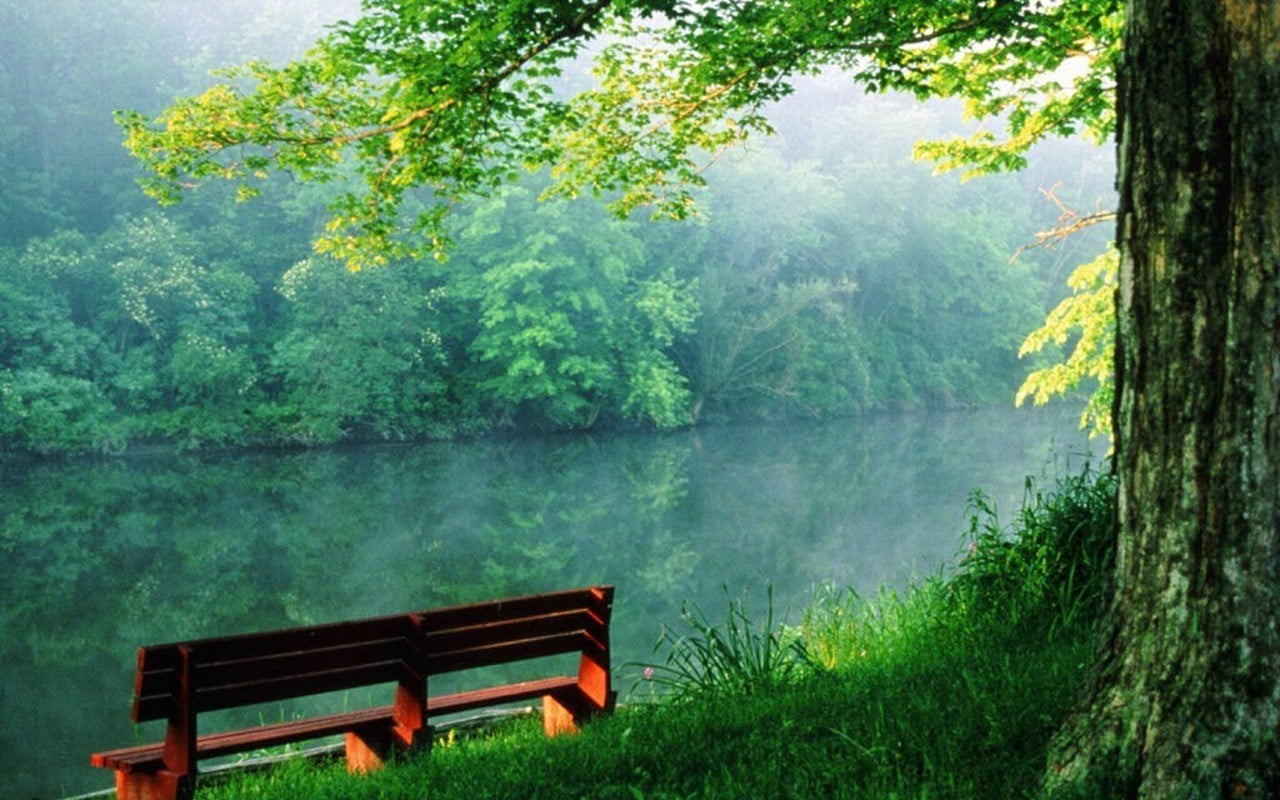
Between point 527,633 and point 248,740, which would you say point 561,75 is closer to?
point 527,633

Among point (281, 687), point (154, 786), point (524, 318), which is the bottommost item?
point (154, 786)

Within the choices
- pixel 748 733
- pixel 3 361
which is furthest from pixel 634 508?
pixel 748 733

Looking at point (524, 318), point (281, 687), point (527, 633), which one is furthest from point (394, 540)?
point (524, 318)

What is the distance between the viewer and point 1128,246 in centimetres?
296

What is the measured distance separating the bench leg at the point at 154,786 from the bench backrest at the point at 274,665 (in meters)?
0.26

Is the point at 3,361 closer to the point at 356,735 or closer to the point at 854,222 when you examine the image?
the point at 356,735

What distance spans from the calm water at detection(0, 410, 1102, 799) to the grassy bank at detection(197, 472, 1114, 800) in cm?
299

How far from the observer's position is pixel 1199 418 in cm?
274

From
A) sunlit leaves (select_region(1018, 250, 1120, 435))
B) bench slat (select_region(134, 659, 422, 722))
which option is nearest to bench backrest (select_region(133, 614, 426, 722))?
bench slat (select_region(134, 659, 422, 722))

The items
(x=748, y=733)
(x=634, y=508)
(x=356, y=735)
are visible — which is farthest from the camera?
(x=634, y=508)

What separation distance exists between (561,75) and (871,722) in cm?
463

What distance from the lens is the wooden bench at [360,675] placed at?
4398 millimetres

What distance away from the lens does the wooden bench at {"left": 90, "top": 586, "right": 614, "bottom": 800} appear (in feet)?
14.4

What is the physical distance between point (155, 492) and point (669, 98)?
61.7 feet
